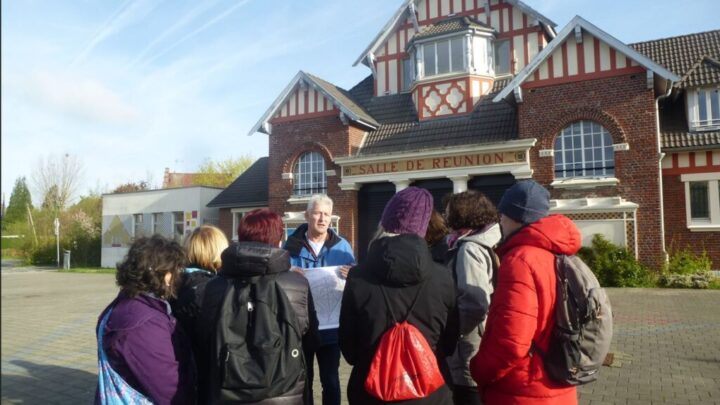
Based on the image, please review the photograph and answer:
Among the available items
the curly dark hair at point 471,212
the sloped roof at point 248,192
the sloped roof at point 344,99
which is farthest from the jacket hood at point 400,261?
the sloped roof at point 248,192

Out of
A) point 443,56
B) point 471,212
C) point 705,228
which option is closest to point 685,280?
point 705,228

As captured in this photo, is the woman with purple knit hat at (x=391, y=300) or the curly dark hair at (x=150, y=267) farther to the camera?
the curly dark hair at (x=150, y=267)

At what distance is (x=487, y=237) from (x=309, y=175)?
15988 millimetres

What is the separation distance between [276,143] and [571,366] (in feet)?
58.0

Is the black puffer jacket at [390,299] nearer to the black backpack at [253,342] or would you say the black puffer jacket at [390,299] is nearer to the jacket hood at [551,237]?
the black backpack at [253,342]

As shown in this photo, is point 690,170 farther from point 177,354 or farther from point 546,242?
point 177,354

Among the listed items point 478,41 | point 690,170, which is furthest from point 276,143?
point 690,170

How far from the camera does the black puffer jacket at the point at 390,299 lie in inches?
96.5

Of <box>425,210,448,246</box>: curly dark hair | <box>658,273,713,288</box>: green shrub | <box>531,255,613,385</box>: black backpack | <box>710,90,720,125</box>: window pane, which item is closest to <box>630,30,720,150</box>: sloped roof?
<box>710,90,720,125</box>: window pane

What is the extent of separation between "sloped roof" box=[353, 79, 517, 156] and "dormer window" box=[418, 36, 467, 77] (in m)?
1.47

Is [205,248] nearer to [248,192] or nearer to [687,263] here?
[687,263]

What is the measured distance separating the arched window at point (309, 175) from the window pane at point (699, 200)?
11.6 metres

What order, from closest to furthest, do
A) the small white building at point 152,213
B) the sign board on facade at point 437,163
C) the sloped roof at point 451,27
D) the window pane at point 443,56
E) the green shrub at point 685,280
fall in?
the green shrub at point 685,280 < the sign board on facade at point 437,163 < the sloped roof at point 451,27 < the window pane at point 443,56 < the small white building at point 152,213

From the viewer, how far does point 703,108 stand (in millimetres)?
15258
